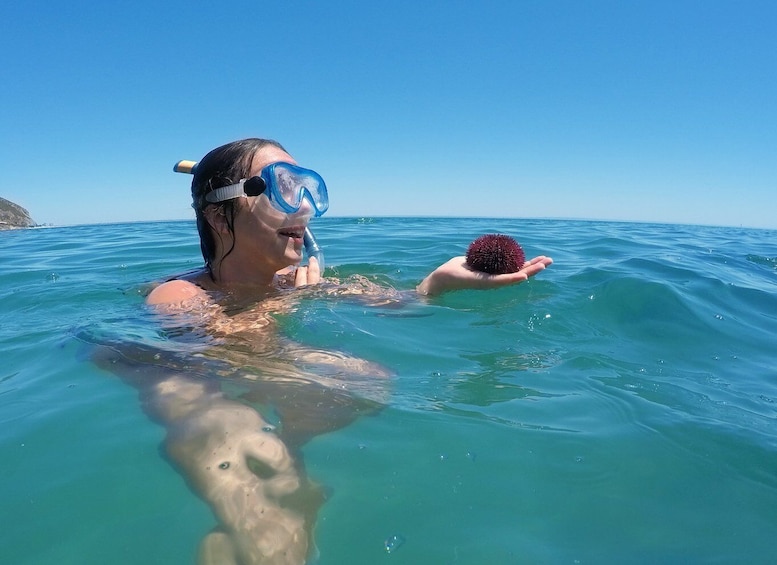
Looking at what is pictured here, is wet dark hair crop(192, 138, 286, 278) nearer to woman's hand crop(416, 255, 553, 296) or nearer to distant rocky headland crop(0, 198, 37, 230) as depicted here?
woman's hand crop(416, 255, 553, 296)

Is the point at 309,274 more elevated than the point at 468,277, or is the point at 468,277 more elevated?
the point at 468,277

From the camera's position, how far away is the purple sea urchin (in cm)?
312

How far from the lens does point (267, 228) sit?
337cm

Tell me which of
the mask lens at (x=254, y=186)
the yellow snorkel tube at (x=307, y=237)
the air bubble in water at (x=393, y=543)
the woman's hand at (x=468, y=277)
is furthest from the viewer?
the yellow snorkel tube at (x=307, y=237)

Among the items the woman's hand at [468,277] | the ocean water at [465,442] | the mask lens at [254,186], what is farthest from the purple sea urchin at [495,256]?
the mask lens at [254,186]

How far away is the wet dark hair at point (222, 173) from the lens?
336cm

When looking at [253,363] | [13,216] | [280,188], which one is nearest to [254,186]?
[280,188]

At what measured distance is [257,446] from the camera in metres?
1.90

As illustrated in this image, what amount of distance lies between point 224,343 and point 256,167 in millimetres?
1201

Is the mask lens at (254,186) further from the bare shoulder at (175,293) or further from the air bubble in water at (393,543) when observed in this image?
the air bubble in water at (393,543)

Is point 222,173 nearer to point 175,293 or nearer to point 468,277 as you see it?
point 175,293

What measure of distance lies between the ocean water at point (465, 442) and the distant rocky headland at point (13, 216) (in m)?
20.5

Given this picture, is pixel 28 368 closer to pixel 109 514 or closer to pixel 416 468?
pixel 109 514

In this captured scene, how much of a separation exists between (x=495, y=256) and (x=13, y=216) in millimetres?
25695
